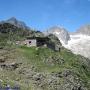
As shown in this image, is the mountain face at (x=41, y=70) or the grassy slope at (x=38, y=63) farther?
the grassy slope at (x=38, y=63)

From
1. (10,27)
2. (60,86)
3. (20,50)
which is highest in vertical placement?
(10,27)

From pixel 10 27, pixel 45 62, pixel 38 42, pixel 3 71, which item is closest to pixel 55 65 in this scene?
pixel 45 62

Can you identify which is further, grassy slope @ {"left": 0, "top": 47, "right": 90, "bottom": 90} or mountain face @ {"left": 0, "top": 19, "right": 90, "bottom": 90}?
grassy slope @ {"left": 0, "top": 47, "right": 90, "bottom": 90}

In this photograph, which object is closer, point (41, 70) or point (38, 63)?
point (41, 70)

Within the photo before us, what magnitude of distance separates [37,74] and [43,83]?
2.39 metres

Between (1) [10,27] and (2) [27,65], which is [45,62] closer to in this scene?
(2) [27,65]

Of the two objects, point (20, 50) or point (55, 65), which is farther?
point (20, 50)

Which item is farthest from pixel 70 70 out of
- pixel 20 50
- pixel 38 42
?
pixel 38 42

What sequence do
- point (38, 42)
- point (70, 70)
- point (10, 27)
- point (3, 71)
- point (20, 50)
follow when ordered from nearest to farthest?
point (3, 71) → point (70, 70) → point (20, 50) → point (38, 42) → point (10, 27)

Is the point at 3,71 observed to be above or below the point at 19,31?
below

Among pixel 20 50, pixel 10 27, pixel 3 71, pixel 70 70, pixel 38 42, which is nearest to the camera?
pixel 3 71

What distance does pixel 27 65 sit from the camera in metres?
72.2

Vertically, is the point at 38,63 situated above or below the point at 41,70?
above

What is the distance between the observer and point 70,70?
243 feet
